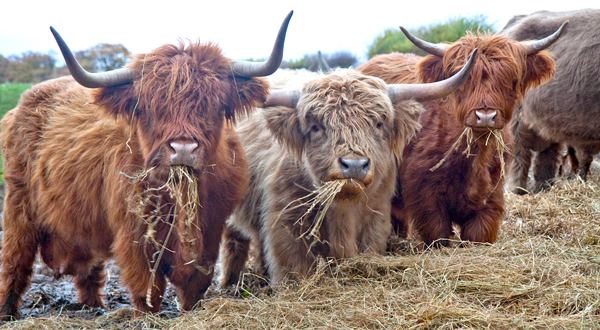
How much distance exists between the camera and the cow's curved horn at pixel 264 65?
3.91 m

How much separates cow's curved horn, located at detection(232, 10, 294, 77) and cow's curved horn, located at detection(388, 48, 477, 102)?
0.80m

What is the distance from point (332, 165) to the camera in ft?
13.1

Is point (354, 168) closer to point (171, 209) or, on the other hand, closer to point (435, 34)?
point (171, 209)

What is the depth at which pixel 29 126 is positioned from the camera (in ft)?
16.7

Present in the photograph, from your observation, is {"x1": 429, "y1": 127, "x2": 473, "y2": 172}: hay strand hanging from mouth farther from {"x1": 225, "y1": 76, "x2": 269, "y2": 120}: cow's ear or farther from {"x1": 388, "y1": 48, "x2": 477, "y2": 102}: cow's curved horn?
{"x1": 225, "y1": 76, "x2": 269, "y2": 120}: cow's ear

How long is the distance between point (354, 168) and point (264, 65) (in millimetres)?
748

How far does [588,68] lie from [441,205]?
11.4 feet

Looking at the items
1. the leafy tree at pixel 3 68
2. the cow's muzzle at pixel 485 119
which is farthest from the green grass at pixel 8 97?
the cow's muzzle at pixel 485 119

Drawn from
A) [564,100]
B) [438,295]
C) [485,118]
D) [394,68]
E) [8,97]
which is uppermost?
[394,68]

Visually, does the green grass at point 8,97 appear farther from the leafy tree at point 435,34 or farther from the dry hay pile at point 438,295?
the dry hay pile at point 438,295

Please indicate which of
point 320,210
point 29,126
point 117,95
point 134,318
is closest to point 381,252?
point 320,210

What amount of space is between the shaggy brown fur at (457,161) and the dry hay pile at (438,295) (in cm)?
34

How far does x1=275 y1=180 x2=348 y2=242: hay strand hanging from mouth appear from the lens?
3924mm

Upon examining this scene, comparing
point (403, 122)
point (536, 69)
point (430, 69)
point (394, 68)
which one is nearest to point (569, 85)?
point (394, 68)
